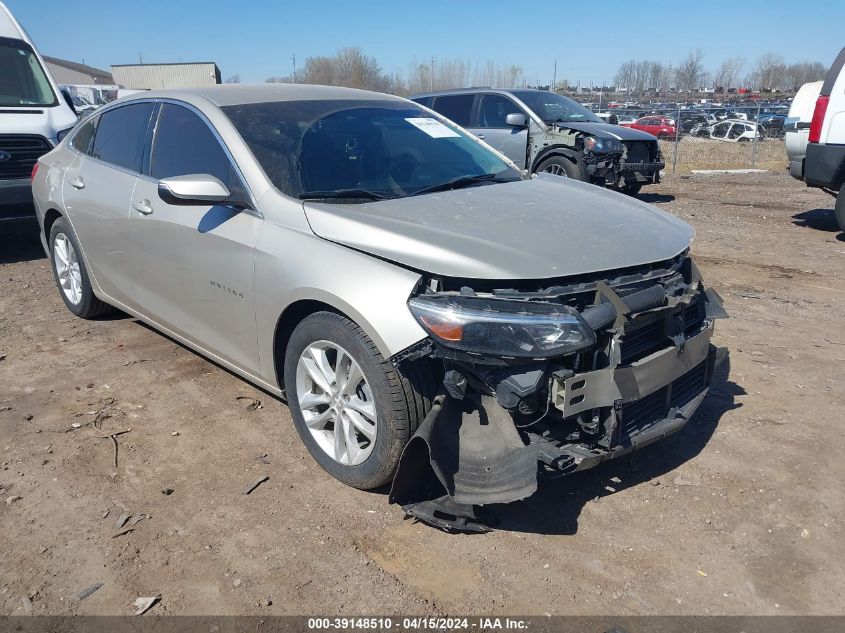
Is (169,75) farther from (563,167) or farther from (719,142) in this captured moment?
(563,167)

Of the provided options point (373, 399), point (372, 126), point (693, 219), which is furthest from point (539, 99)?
point (373, 399)

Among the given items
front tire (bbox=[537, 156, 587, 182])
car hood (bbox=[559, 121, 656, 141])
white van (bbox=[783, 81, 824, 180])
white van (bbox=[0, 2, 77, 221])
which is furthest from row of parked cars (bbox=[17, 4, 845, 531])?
car hood (bbox=[559, 121, 656, 141])

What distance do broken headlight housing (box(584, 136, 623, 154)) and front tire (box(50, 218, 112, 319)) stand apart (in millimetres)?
7658

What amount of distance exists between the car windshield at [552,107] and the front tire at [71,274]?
793 cm

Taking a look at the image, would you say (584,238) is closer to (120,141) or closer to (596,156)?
(120,141)

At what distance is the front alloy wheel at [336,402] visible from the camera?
10.1 feet

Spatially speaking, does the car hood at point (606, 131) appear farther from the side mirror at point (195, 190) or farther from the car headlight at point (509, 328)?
the car headlight at point (509, 328)

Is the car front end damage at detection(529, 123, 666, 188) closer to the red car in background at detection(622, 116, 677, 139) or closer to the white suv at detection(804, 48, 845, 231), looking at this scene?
the white suv at detection(804, 48, 845, 231)

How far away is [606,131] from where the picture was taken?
1113 centimetres

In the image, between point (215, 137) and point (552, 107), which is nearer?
point (215, 137)

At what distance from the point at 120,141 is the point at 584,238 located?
3.31 m

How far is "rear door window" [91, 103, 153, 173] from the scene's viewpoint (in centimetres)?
448

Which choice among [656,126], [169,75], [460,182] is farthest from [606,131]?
[169,75]

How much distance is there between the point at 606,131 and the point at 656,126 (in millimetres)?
21285
